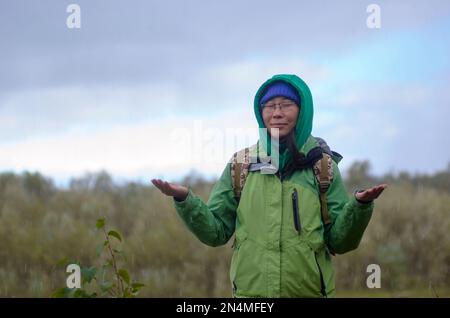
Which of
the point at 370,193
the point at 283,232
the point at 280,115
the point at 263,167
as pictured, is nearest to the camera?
the point at 370,193

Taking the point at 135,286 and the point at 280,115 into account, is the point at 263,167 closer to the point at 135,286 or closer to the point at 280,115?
the point at 280,115

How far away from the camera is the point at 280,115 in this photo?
4.49 m

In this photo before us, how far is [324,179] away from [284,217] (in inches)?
12.2

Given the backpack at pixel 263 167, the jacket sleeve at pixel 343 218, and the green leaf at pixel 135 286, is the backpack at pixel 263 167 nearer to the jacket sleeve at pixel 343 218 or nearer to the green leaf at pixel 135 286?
the jacket sleeve at pixel 343 218

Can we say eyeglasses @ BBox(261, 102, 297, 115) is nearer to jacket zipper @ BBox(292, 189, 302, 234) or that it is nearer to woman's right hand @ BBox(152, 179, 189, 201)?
jacket zipper @ BBox(292, 189, 302, 234)

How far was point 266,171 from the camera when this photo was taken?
437cm

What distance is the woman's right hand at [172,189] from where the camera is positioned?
4.12 meters

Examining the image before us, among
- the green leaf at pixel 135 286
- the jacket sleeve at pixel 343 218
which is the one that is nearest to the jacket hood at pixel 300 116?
the jacket sleeve at pixel 343 218

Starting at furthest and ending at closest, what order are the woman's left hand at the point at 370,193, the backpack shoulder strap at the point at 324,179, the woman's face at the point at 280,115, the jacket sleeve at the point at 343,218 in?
the woman's face at the point at 280,115 < the backpack shoulder strap at the point at 324,179 < the jacket sleeve at the point at 343,218 < the woman's left hand at the point at 370,193

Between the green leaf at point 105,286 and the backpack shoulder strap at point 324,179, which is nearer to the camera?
the green leaf at point 105,286

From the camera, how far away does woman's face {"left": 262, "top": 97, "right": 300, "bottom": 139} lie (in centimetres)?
448

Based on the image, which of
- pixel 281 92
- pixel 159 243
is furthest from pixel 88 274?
pixel 159 243

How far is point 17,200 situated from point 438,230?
341 inches

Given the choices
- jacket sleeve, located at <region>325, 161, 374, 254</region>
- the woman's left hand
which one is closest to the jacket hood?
jacket sleeve, located at <region>325, 161, 374, 254</region>
